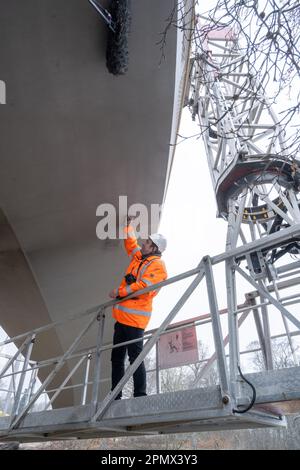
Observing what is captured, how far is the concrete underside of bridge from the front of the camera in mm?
4449

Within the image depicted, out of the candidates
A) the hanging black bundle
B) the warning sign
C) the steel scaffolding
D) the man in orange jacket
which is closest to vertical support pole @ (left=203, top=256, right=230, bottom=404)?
the steel scaffolding

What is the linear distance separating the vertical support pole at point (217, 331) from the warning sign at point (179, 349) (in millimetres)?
2495

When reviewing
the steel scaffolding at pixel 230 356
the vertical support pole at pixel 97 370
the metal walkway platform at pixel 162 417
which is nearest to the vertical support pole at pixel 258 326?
the steel scaffolding at pixel 230 356

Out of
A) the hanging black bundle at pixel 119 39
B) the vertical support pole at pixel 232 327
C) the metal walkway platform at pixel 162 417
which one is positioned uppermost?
the hanging black bundle at pixel 119 39

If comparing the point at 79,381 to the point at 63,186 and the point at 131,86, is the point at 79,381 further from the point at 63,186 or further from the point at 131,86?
the point at 131,86

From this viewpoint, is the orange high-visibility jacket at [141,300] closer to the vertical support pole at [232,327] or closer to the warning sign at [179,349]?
the vertical support pole at [232,327]

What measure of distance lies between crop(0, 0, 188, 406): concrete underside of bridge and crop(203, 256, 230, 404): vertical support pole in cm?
347

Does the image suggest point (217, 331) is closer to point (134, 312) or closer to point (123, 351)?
point (134, 312)

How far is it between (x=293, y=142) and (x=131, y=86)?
11.1 feet

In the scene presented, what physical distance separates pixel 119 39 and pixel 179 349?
448 cm

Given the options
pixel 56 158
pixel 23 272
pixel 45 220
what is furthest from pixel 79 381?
pixel 56 158

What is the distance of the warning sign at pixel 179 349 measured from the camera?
203 inches

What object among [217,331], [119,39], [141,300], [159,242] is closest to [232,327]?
[217,331]

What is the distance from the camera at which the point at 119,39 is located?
4418 mm
